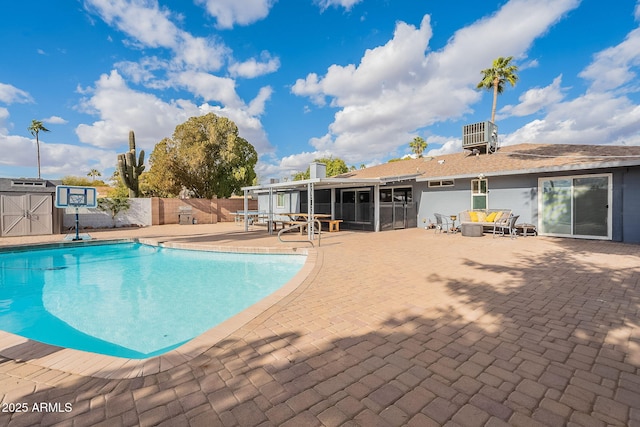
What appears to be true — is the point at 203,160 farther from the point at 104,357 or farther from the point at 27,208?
the point at 104,357

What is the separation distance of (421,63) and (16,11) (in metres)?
16.6

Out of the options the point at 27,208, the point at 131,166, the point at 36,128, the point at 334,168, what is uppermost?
the point at 36,128

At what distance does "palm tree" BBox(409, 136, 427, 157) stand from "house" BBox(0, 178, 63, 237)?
127 ft

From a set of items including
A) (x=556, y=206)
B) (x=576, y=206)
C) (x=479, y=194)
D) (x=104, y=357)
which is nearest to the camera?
(x=104, y=357)

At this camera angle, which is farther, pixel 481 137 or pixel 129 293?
pixel 481 137

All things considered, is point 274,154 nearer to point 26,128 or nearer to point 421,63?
point 421,63

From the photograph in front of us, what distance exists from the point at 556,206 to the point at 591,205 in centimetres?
96

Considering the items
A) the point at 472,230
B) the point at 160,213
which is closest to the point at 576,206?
the point at 472,230

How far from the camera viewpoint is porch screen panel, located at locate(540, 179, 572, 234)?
10328 millimetres

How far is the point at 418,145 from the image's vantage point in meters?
39.9

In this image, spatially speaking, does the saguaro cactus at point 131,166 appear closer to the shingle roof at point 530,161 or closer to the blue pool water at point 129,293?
the blue pool water at point 129,293

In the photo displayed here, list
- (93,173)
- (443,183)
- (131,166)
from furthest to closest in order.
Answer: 1. (93,173)
2. (131,166)
3. (443,183)

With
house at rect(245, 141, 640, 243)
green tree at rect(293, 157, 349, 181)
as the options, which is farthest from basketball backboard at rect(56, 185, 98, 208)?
green tree at rect(293, 157, 349, 181)

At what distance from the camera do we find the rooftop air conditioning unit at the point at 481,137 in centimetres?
1385
